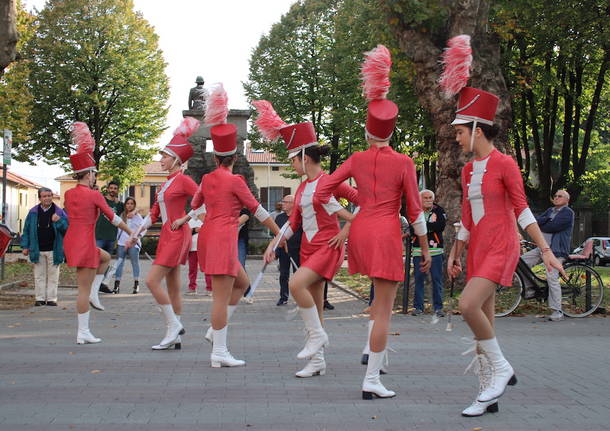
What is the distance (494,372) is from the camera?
19.2ft

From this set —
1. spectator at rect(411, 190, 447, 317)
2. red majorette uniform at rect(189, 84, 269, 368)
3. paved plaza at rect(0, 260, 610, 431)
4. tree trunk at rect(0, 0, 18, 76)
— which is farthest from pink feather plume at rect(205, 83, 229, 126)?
tree trunk at rect(0, 0, 18, 76)

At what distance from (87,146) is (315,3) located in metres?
43.9

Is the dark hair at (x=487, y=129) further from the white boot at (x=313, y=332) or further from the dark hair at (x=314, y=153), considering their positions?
the white boot at (x=313, y=332)

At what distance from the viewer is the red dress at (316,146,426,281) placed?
6.32 metres

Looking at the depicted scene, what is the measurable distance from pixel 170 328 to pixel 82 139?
106 inches

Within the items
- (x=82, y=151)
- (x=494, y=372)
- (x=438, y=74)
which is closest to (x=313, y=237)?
(x=494, y=372)

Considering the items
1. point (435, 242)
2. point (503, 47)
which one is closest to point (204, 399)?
point (435, 242)

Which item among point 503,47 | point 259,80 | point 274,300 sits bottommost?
point 274,300

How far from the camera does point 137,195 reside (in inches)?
3605

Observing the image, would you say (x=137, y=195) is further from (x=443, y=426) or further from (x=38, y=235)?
(x=443, y=426)

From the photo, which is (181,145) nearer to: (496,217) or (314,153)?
(314,153)

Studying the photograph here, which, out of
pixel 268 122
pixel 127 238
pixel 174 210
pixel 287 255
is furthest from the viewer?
pixel 127 238

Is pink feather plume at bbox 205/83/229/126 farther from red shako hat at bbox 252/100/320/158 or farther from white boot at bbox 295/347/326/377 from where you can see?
white boot at bbox 295/347/326/377

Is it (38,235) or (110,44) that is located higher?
(110,44)
